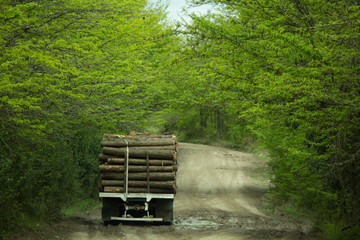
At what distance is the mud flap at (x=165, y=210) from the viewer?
538 inches

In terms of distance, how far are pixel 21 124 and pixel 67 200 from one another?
5.48 metres

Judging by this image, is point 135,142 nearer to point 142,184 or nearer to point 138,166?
point 138,166

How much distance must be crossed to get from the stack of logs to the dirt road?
1.22m

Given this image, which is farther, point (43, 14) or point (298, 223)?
point (298, 223)

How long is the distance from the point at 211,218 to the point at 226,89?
470cm

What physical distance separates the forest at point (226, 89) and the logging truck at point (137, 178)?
1.47m

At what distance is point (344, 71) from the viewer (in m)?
8.59

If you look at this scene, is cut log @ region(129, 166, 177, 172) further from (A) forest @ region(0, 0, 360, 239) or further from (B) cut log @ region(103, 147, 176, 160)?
(A) forest @ region(0, 0, 360, 239)

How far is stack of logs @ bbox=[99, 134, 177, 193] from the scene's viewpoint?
44.0ft

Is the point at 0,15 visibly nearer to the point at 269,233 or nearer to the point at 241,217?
the point at 269,233

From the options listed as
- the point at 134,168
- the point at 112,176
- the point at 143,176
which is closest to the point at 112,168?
the point at 112,176

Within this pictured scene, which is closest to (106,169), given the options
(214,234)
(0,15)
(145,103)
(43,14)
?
(214,234)

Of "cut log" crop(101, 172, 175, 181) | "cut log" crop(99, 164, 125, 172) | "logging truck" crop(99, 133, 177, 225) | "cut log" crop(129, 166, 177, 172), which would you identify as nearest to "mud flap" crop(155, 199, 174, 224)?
"logging truck" crop(99, 133, 177, 225)

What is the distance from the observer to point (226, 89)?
1487cm
